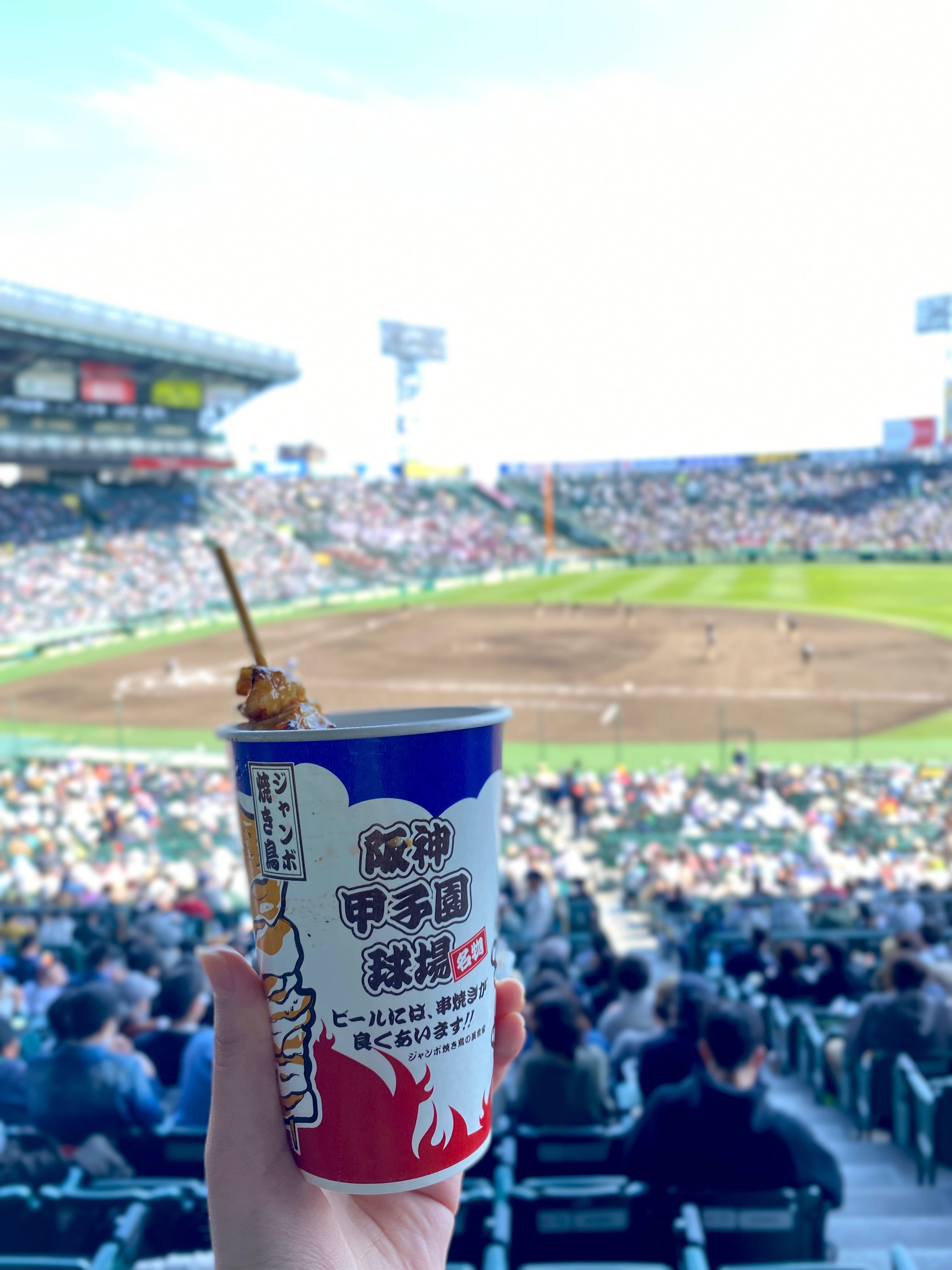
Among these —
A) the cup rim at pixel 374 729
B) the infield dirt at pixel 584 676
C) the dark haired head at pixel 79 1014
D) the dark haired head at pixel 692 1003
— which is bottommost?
the infield dirt at pixel 584 676

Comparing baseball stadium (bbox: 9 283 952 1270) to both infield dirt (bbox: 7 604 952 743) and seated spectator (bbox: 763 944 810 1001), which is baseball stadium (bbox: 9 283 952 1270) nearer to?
seated spectator (bbox: 763 944 810 1001)

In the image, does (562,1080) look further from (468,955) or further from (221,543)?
(221,543)

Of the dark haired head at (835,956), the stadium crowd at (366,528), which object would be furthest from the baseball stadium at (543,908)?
the stadium crowd at (366,528)

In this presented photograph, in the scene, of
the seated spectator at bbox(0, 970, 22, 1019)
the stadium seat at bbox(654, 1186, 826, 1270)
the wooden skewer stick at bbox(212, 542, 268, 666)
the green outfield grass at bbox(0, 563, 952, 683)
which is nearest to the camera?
the wooden skewer stick at bbox(212, 542, 268, 666)

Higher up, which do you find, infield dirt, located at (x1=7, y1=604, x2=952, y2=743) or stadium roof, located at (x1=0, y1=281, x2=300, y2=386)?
stadium roof, located at (x1=0, y1=281, x2=300, y2=386)

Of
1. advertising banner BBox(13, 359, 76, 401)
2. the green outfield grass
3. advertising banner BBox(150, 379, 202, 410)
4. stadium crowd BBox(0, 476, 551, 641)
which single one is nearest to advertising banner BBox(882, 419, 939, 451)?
the green outfield grass

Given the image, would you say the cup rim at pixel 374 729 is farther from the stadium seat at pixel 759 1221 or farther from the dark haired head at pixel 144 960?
the dark haired head at pixel 144 960
